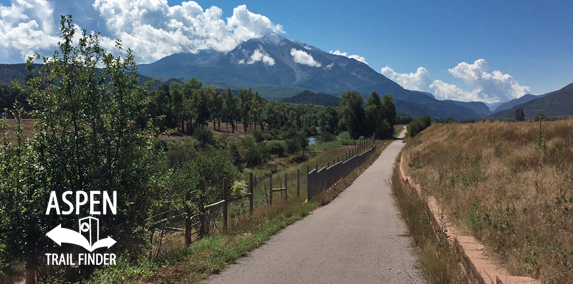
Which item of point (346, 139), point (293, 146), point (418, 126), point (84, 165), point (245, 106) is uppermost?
point (245, 106)

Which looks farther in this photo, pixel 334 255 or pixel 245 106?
pixel 245 106

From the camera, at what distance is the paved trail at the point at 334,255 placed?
6020 mm

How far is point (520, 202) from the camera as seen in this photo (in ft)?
22.5

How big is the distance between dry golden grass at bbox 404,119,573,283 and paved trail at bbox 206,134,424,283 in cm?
136

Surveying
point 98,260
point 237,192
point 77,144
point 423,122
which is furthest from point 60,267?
point 423,122

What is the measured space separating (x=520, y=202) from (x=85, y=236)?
8.00 m

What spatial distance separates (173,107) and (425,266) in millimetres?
87659

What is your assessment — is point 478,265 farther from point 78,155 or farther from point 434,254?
point 78,155

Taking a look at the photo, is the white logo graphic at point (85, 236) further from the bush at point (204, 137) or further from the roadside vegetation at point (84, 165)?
the bush at point (204, 137)

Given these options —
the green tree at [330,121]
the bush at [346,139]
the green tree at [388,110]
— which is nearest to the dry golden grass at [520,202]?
the bush at [346,139]

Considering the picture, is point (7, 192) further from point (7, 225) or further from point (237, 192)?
point (237, 192)

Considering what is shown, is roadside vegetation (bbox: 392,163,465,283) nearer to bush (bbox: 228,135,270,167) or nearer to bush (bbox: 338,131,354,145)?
bush (bbox: 228,135,270,167)

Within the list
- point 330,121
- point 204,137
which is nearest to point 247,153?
point 204,137

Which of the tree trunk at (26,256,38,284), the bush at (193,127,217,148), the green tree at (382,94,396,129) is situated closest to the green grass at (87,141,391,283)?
the tree trunk at (26,256,38,284)
